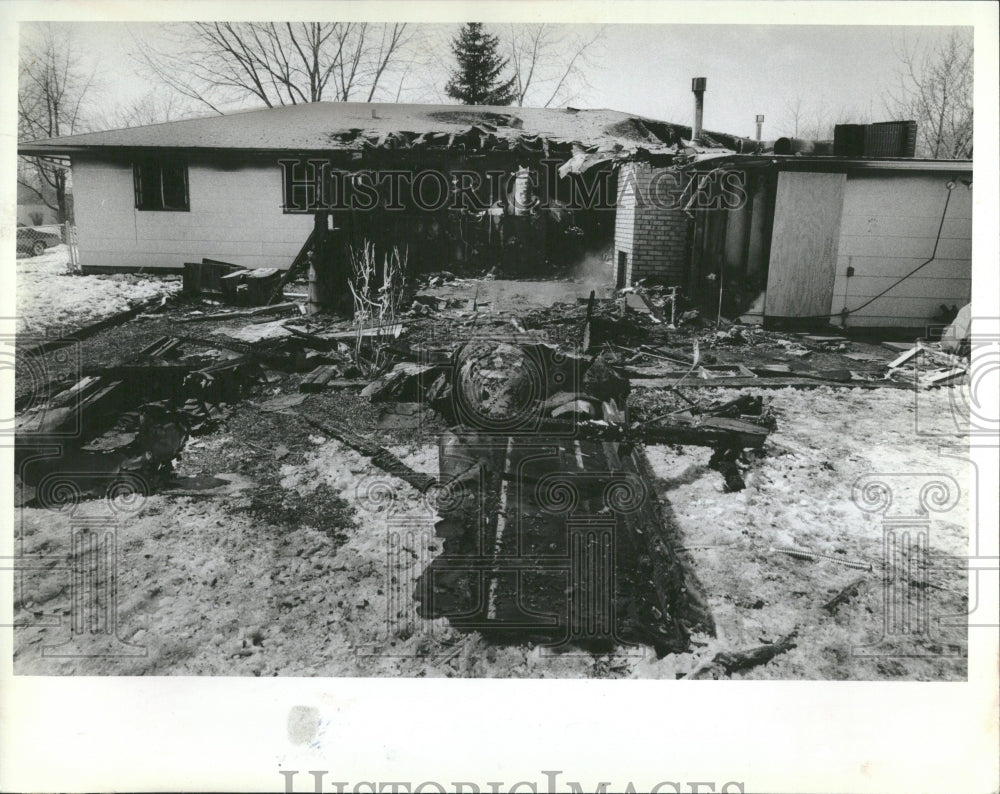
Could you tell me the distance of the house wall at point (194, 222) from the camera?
353 cm

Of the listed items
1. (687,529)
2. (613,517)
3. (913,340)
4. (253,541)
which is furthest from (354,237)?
(913,340)

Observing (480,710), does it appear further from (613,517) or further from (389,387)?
(389,387)

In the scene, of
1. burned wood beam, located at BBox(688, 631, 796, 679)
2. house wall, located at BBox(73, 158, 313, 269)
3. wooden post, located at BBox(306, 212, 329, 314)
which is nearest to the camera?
burned wood beam, located at BBox(688, 631, 796, 679)

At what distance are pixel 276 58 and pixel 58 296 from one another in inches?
66.0

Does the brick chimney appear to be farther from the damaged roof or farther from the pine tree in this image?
the pine tree

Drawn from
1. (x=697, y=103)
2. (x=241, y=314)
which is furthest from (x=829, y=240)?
(x=241, y=314)

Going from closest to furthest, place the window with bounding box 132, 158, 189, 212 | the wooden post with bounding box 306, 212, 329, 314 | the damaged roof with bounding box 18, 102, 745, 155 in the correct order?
the damaged roof with bounding box 18, 102, 745, 155 < the wooden post with bounding box 306, 212, 329, 314 < the window with bounding box 132, 158, 189, 212

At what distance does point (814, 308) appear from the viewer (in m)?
3.45

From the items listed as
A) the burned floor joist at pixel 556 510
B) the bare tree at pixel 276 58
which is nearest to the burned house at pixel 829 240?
the burned floor joist at pixel 556 510

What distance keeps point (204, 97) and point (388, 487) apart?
7.77ft

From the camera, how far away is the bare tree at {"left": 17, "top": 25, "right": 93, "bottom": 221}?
2.79m

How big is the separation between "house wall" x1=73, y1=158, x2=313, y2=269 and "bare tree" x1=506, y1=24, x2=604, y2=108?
1660 millimetres

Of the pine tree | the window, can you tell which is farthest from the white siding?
the window

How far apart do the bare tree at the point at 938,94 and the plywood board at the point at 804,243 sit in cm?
50
